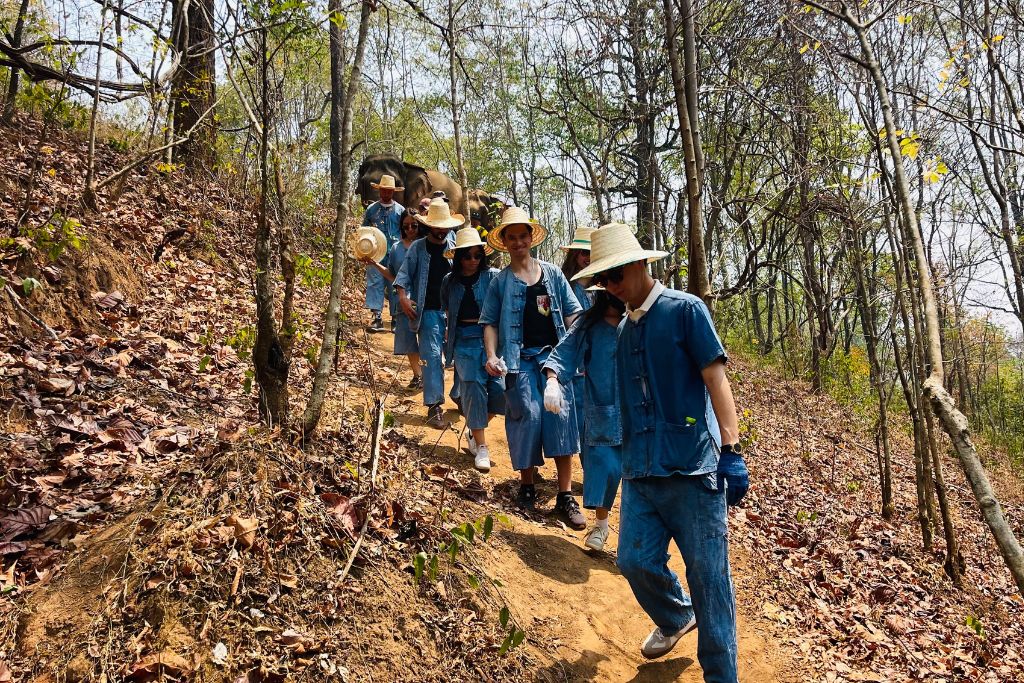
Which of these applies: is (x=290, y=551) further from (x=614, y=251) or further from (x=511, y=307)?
(x=511, y=307)

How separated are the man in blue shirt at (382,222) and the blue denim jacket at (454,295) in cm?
374

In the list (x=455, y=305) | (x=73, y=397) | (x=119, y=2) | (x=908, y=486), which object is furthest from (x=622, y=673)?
(x=908, y=486)

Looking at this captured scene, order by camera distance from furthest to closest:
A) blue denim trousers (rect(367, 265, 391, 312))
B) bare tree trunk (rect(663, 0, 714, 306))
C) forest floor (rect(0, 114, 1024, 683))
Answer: blue denim trousers (rect(367, 265, 391, 312)), bare tree trunk (rect(663, 0, 714, 306)), forest floor (rect(0, 114, 1024, 683))

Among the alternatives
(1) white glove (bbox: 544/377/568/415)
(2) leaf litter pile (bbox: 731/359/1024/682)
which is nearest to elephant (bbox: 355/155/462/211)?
(2) leaf litter pile (bbox: 731/359/1024/682)

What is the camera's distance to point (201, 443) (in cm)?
466

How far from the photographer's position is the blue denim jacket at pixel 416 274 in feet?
24.5

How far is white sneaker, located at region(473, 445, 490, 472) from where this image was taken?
21.2 ft

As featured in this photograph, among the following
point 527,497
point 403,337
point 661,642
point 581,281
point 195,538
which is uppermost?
point 581,281

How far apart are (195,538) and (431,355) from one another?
13.4ft

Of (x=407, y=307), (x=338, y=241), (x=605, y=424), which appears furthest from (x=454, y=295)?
(x=338, y=241)

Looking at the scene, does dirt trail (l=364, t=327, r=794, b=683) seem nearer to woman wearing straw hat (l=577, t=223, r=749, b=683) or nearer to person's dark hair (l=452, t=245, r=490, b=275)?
woman wearing straw hat (l=577, t=223, r=749, b=683)

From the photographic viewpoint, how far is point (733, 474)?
327cm

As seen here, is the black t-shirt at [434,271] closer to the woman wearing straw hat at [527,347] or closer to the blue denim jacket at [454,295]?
the blue denim jacket at [454,295]

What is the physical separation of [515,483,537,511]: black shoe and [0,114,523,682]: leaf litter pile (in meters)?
0.96
